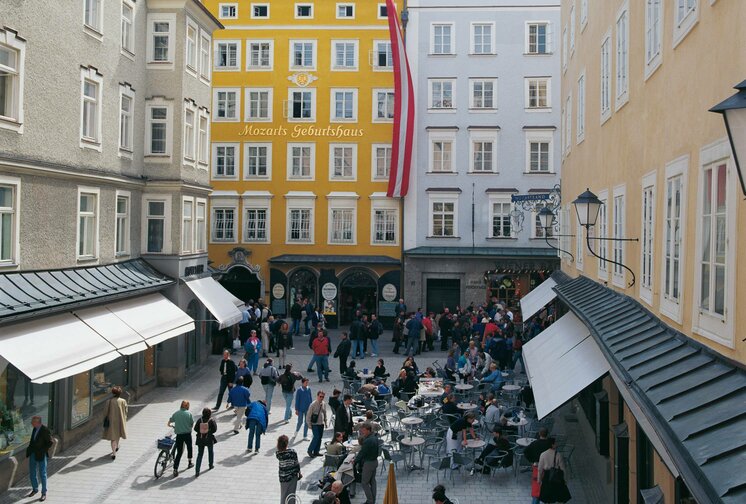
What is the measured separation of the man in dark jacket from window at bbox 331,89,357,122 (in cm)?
2796

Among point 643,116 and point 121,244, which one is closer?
point 643,116

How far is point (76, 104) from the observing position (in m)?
18.6

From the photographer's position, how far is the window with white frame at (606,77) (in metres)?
15.2

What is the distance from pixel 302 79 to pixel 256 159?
485 cm

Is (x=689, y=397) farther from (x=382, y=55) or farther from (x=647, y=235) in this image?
(x=382, y=55)

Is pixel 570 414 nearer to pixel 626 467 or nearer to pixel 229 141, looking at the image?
pixel 626 467

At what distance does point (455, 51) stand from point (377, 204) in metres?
8.85

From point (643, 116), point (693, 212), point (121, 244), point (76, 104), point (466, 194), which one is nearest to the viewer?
point (693, 212)

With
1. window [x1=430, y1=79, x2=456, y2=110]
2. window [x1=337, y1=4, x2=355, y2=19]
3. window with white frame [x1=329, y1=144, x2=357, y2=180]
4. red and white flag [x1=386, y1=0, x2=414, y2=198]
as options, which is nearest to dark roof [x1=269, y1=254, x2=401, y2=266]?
red and white flag [x1=386, y1=0, x2=414, y2=198]

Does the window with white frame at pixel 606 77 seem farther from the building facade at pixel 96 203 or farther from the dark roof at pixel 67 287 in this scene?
the dark roof at pixel 67 287

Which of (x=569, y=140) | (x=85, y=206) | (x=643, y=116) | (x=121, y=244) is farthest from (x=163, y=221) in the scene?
(x=643, y=116)

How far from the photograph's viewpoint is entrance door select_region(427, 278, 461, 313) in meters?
38.4

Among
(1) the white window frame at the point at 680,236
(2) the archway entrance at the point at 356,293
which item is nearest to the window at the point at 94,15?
(1) the white window frame at the point at 680,236

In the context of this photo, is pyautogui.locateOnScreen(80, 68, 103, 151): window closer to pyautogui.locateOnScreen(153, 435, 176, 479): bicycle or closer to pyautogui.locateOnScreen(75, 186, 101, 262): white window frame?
pyautogui.locateOnScreen(75, 186, 101, 262): white window frame
